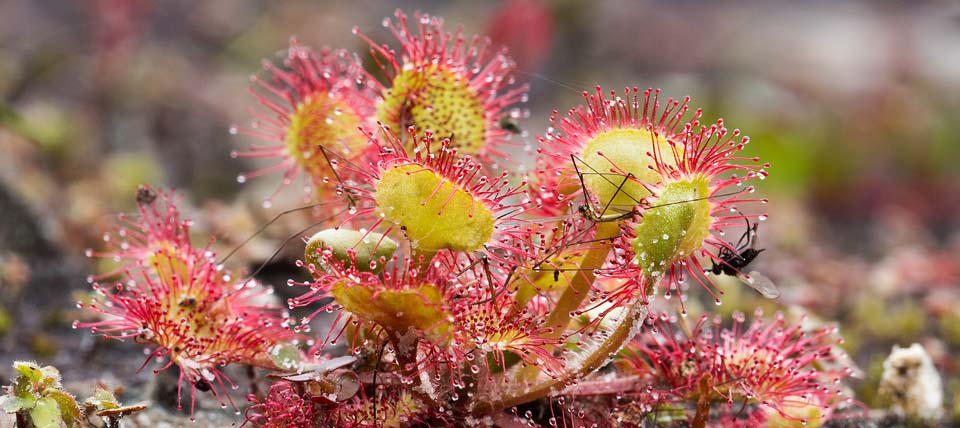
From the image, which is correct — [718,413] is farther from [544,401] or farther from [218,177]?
[218,177]

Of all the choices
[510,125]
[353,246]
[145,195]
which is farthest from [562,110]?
[353,246]

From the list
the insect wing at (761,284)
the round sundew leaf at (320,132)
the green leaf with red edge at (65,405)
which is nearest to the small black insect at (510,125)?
the round sundew leaf at (320,132)

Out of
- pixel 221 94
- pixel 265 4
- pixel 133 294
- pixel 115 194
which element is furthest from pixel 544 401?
pixel 265 4

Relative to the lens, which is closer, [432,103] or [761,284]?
[761,284]

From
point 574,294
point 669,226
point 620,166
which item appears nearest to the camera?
point 669,226

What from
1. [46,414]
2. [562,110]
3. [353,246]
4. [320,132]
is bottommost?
[46,414]

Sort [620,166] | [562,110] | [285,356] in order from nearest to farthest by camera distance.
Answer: [620,166]
[285,356]
[562,110]

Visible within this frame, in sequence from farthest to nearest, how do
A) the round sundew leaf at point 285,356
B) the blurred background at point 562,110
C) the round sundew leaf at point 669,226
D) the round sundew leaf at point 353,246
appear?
the blurred background at point 562,110 < the round sundew leaf at point 285,356 < the round sundew leaf at point 353,246 < the round sundew leaf at point 669,226

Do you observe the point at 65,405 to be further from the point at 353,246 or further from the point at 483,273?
the point at 483,273

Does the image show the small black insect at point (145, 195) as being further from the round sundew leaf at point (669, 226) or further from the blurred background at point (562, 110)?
the round sundew leaf at point (669, 226)
